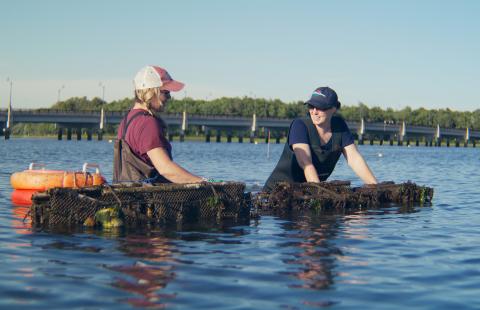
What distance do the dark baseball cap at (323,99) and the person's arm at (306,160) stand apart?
0.71 meters

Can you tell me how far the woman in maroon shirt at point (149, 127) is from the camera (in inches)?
395

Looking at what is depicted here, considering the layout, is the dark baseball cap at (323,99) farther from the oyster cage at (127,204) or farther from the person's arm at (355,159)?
the oyster cage at (127,204)

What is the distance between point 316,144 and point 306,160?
0.38 meters

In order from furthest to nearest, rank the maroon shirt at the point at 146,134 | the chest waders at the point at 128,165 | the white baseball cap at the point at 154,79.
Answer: the chest waders at the point at 128,165 → the white baseball cap at the point at 154,79 → the maroon shirt at the point at 146,134

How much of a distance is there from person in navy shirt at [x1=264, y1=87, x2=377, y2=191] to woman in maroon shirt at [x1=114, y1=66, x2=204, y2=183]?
2959 mm

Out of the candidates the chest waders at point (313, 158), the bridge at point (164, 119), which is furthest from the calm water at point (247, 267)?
the bridge at point (164, 119)

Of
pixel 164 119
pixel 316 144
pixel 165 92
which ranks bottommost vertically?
pixel 316 144

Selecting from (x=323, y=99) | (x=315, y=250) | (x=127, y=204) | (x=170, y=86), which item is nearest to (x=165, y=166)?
(x=127, y=204)

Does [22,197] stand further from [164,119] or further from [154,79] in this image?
[164,119]

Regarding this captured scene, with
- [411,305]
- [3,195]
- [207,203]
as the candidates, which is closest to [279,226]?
[207,203]

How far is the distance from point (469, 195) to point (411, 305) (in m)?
15.8

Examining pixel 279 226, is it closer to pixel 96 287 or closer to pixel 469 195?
pixel 96 287

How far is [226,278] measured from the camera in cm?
738

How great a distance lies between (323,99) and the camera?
1266 centimetres
